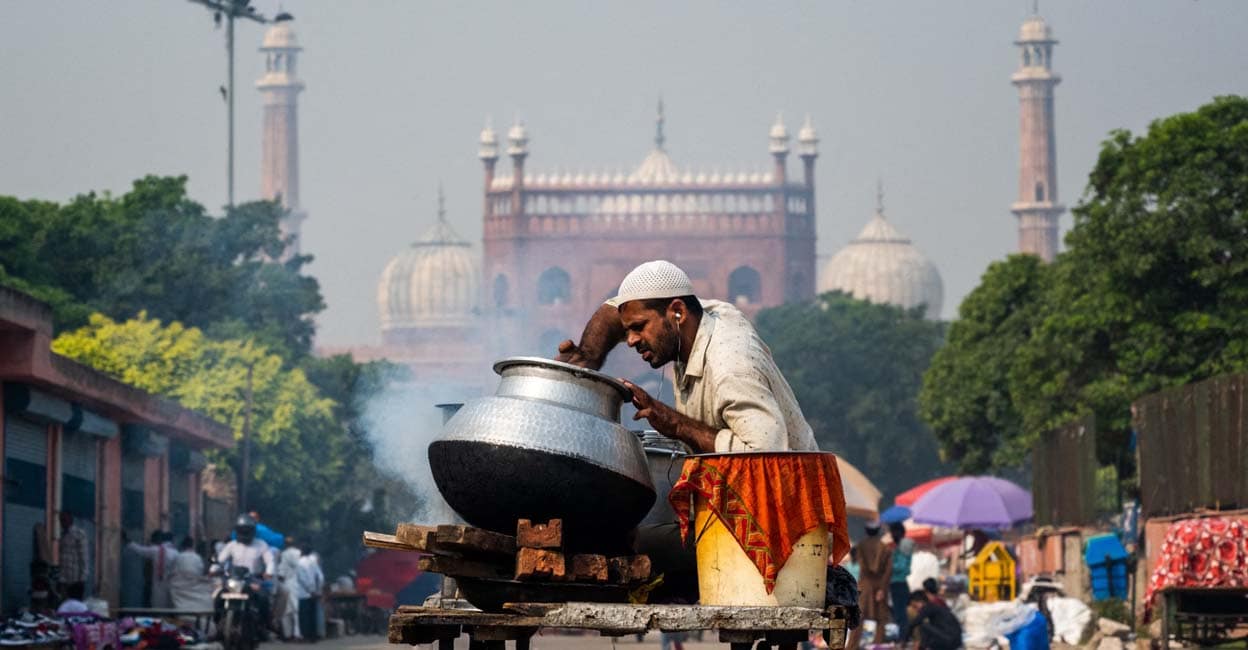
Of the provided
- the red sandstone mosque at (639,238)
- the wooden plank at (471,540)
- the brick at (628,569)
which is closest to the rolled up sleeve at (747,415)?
the brick at (628,569)

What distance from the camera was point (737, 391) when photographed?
7.09 m

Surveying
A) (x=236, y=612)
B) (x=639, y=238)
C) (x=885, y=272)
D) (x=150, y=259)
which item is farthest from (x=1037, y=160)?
(x=236, y=612)

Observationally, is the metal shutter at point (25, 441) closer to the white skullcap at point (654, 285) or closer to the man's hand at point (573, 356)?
the man's hand at point (573, 356)

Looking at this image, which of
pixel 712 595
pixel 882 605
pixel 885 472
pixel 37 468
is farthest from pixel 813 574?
pixel 885 472

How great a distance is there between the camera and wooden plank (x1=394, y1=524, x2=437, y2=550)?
22.5 ft

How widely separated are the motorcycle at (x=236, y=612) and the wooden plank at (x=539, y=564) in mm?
13646

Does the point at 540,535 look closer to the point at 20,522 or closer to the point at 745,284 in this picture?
the point at 20,522

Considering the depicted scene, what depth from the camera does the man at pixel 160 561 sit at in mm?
22953

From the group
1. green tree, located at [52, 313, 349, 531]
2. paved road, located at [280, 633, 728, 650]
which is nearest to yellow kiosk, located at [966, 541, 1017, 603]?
paved road, located at [280, 633, 728, 650]

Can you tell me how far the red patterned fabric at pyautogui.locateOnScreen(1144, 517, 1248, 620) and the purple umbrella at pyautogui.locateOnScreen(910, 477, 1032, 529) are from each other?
15.3m

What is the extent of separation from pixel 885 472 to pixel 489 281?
41.2m

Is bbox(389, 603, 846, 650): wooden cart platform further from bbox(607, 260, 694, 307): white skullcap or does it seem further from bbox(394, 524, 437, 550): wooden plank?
bbox(607, 260, 694, 307): white skullcap

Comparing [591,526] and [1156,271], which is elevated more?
[1156,271]

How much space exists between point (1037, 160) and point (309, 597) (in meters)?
104
